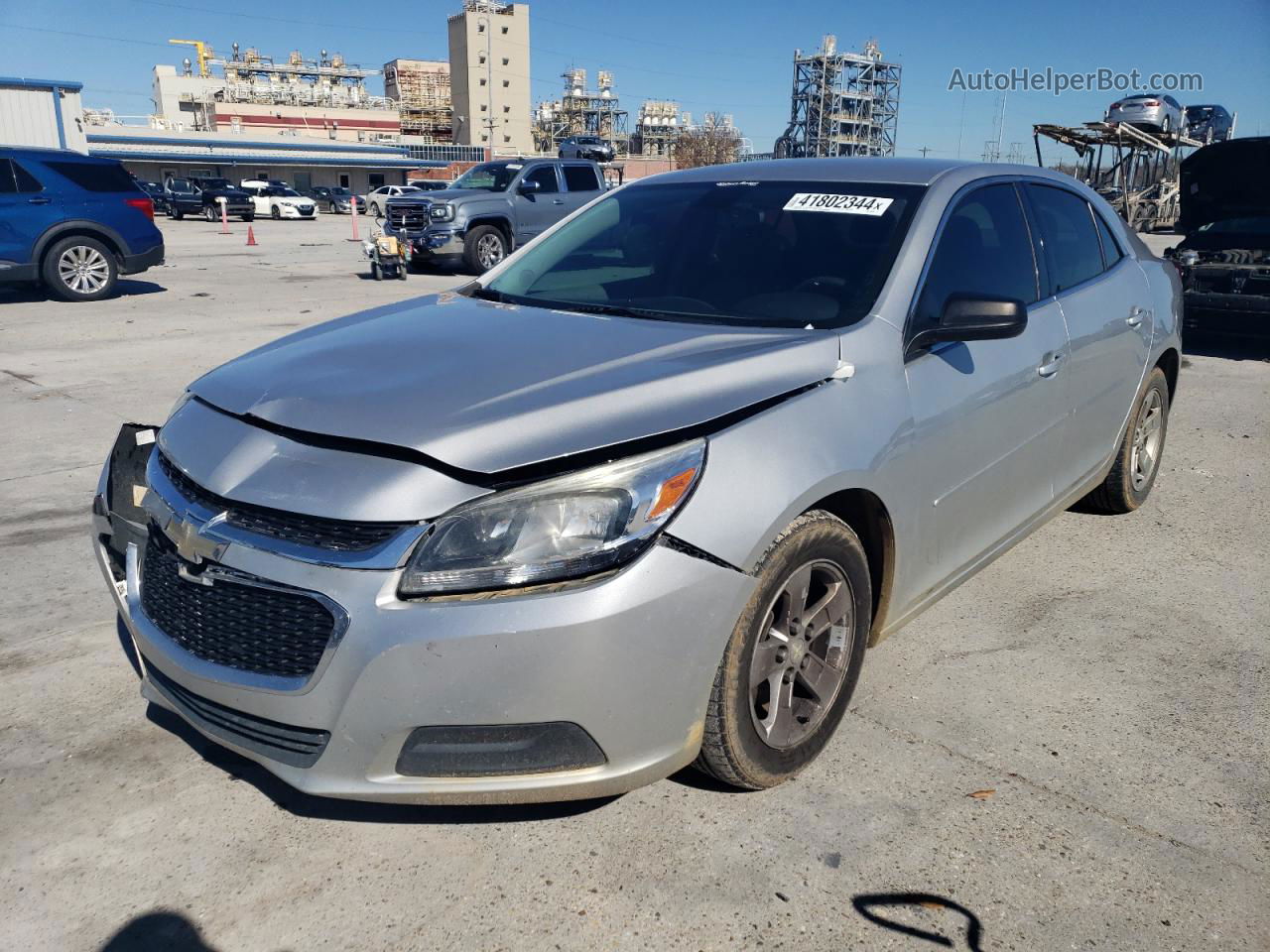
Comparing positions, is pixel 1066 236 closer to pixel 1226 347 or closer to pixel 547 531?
pixel 547 531

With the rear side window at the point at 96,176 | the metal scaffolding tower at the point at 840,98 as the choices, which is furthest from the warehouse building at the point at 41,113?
the metal scaffolding tower at the point at 840,98

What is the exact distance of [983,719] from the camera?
314 centimetres

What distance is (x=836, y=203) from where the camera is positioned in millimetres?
3488

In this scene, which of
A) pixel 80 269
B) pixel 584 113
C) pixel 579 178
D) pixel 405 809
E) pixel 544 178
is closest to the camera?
pixel 405 809

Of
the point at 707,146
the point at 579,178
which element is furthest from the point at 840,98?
the point at 579,178

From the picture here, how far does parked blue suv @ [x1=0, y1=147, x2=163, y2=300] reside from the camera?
12219 mm

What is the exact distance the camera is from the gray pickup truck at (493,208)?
643 inches

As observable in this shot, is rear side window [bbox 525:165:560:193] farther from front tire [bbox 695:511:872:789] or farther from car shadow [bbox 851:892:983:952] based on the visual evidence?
car shadow [bbox 851:892:983:952]

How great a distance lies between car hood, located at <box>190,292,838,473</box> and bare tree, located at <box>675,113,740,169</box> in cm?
10609

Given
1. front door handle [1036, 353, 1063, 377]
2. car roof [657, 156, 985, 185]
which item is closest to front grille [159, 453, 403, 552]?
car roof [657, 156, 985, 185]

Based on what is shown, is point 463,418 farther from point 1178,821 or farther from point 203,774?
point 1178,821

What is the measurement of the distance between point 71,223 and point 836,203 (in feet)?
39.8

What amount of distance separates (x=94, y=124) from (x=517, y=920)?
268 ft

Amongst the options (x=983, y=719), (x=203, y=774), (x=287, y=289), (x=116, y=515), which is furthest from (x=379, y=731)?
(x=287, y=289)
